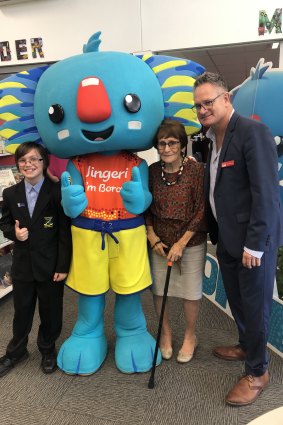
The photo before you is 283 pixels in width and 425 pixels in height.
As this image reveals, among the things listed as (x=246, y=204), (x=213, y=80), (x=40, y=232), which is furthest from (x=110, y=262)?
(x=213, y=80)

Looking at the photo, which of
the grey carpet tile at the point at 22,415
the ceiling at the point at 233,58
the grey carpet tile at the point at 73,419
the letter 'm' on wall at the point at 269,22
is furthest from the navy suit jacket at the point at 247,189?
the ceiling at the point at 233,58

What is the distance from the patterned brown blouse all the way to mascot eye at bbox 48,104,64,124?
0.58m

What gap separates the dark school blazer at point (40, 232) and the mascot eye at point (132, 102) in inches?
23.2

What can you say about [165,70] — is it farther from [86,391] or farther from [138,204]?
[86,391]

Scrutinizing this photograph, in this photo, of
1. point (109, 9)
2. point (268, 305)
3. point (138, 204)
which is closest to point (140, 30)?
point (109, 9)

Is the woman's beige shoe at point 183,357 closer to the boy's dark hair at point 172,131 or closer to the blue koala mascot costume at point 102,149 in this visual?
the blue koala mascot costume at point 102,149

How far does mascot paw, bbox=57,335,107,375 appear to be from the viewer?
1982 millimetres

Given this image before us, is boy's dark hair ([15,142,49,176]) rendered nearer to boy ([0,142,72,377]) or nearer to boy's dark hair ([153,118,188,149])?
boy ([0,142,72,377])

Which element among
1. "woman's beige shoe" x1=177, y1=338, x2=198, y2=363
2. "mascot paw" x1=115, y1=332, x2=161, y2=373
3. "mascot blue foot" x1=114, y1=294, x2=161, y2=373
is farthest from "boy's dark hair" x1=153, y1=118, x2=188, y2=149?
"woman's beige shoe" x1=177, y1=338, x2=198, y2=363

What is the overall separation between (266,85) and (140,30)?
1859 mm

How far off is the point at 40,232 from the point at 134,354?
89 cm

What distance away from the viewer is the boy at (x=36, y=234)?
5.99ft

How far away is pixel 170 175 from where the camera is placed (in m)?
1.86

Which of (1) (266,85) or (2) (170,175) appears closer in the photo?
(2) (170,175)
